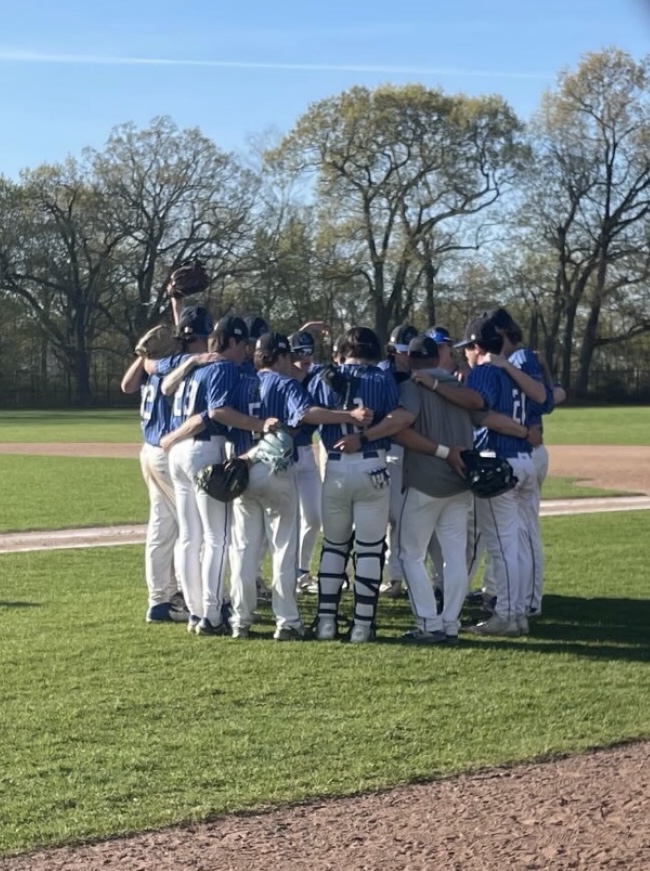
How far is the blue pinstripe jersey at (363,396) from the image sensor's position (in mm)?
7184

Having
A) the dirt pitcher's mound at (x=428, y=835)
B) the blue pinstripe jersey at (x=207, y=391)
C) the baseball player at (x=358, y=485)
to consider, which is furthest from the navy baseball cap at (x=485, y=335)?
the dirt pitcher's mound at (x=428, y=835)

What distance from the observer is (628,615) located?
8.24 meters

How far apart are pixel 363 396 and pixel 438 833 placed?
3.46 m

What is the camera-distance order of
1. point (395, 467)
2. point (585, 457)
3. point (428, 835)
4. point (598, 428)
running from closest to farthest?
point (428, 835) → point (395, 467) → point (585, 457) → point (598, 428)

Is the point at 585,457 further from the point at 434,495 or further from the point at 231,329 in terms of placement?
the point at 231,329

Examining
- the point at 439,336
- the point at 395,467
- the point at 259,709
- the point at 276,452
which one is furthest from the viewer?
the point at 395,467

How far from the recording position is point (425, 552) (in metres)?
7.44

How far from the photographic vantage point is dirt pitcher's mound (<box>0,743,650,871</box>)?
3.91 meters

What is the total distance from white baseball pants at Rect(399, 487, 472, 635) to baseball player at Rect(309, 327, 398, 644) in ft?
0.61

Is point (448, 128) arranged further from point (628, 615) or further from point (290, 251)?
point (628, 615)

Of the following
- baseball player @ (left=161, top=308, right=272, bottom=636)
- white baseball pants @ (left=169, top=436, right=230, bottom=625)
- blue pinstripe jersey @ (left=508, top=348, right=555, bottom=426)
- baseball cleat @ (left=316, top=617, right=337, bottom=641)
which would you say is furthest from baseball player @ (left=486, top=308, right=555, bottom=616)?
white baseball pants @ (left=169, top=436, right=230, bottom=625)

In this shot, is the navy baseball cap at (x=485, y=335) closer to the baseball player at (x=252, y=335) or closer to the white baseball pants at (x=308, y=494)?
the baseball player at (x=252, y=335)

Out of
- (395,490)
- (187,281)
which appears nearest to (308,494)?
(395,490)

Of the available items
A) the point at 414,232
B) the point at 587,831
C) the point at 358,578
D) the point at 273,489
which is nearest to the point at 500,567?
the point at 358,578
